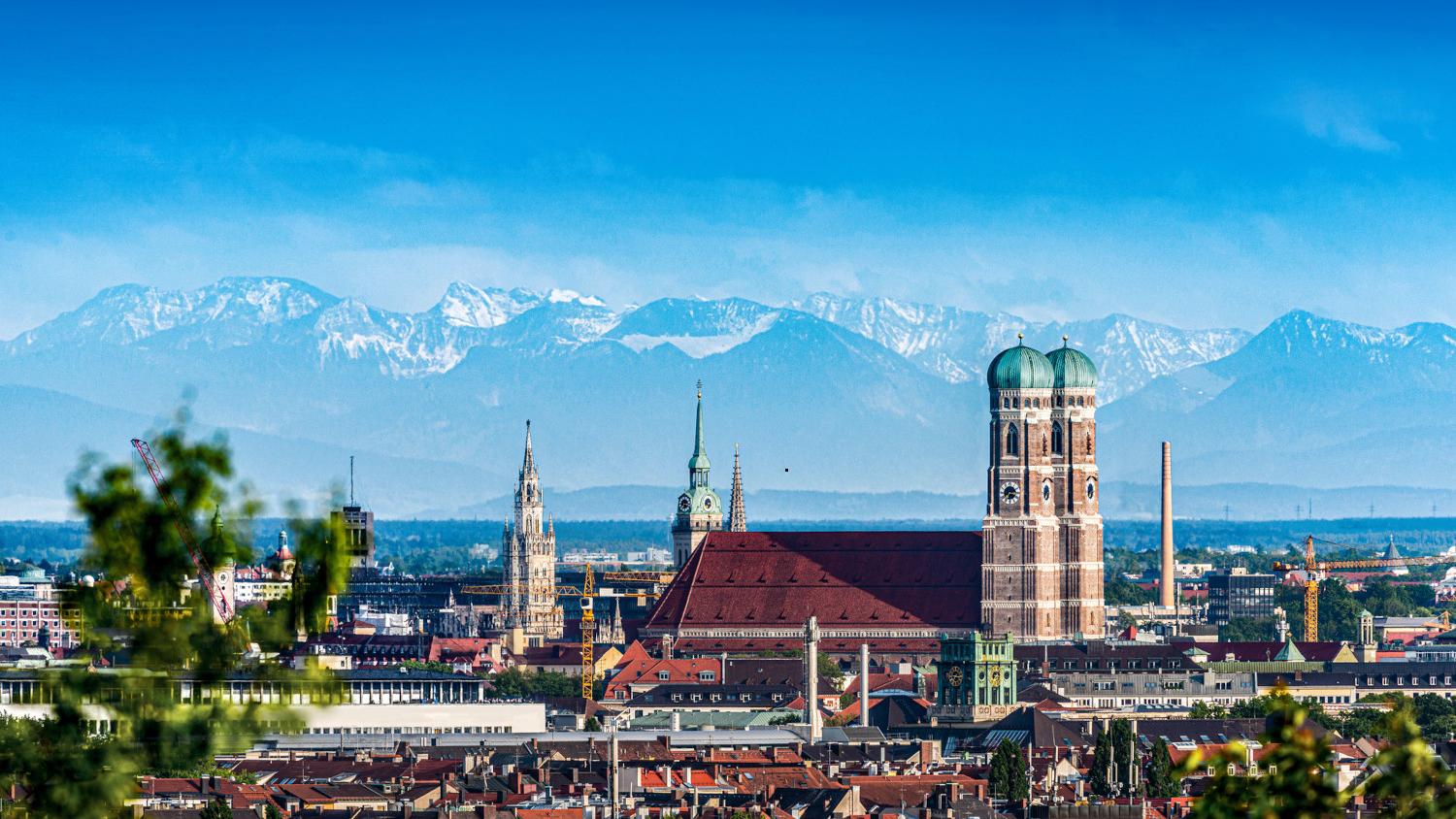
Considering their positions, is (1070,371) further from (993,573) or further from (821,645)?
(821,645)

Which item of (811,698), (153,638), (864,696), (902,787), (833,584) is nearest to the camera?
(153,638)

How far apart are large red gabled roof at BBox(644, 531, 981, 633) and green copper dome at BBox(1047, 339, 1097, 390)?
906 cm

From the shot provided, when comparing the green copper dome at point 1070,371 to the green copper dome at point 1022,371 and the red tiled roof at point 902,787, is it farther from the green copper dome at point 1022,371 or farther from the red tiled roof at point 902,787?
the red tiled roof at point 902,787

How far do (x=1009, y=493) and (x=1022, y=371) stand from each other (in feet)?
19.1

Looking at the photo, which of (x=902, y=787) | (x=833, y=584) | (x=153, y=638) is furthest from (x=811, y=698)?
(x=153, y=638)

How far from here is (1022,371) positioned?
17975 centimetres

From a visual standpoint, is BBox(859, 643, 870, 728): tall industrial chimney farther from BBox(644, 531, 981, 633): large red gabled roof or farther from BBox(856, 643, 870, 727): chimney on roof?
BBox(644, 531, 981, 633): large red gabled roof

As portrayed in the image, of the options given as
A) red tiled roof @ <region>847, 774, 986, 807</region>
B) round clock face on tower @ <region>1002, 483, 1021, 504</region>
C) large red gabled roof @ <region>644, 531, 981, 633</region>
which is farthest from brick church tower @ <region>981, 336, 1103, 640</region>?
red tiled roof @ <region>847, 774, 986, 807</region>

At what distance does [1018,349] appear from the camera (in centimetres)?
18112

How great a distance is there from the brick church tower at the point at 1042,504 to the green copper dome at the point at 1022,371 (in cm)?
5

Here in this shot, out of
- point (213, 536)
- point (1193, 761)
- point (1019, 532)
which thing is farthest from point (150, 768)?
point (1019, 532)

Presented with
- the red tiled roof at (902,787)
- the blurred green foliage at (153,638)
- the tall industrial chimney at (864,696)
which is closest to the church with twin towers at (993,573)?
the tall industrial chimney at (864,696)

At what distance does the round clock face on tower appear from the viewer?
17950 cm

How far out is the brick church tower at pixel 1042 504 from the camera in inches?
7042
